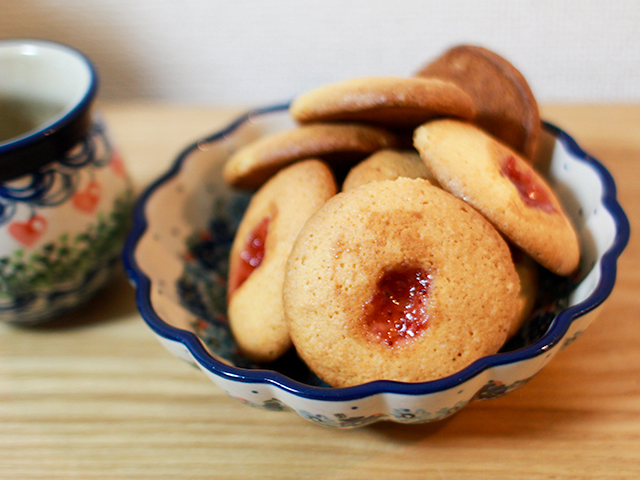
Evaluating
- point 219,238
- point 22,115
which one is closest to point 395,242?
point 219,238

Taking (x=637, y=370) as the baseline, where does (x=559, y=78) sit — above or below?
above

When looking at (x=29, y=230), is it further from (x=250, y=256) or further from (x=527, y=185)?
(x=527, y=185)

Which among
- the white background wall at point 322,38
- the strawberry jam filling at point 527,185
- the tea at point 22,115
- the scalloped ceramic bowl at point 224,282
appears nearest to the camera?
the scalloped ceramic bowl at point 224,282

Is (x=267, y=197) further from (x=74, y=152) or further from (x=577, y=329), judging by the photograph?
(x=577, y=329)

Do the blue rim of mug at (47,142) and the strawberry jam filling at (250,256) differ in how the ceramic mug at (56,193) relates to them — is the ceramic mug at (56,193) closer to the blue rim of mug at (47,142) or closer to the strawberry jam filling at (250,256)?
the blue rim of mug at (47,142)

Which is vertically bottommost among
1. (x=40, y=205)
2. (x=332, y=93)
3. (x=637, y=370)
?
(x=40, y=205)

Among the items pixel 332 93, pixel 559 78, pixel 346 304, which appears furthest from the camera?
pixel 559 78

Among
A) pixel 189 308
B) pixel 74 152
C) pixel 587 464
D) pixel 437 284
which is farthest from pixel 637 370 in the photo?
pixel 74 152

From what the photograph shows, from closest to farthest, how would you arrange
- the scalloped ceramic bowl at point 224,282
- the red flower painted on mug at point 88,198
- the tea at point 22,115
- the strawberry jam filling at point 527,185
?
the scalloped ceramic bowl at point 224,282 < the strawberry jam filling at point 527,185 < the red flower painted on mug at point 88,198 < the tea at point 22,115

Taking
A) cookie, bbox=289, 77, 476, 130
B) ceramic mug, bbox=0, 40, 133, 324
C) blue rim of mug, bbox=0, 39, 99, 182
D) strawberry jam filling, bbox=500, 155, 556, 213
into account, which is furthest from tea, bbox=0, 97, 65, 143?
strawberry jam filling, bbox=500, 155, 556, 213

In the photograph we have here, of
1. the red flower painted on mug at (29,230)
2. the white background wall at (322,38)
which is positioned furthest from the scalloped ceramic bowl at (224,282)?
the white background wall at (322,38)
